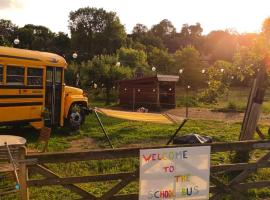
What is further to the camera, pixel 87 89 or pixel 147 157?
pixel 87 89

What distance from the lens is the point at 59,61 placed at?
15969 mm

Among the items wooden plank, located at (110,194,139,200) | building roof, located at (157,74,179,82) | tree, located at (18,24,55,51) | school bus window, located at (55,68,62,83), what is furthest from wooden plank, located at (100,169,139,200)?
tree, located at (18,24,55,51)

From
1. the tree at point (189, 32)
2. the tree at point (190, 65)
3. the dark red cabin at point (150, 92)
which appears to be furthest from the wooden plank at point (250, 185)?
the tree at point (189, 32)

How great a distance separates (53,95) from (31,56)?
72.9 inches

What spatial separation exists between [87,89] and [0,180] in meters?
39.1

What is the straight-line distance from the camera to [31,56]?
14.8m

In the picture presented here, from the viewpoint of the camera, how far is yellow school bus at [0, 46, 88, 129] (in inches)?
550

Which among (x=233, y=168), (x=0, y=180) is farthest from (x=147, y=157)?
(x=0, y=180)

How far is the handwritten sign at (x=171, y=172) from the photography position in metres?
6.11

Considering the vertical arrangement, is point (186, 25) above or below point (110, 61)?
above

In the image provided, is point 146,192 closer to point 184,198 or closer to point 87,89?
point 184,198

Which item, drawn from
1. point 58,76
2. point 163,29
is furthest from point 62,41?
point 58,76

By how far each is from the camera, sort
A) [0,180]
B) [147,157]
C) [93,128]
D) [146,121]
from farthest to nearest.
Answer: [146,121]
[93,128]
[0,180]
[147,157]

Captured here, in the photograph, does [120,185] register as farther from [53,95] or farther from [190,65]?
[190,65]
